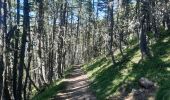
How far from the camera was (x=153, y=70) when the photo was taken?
2097cm

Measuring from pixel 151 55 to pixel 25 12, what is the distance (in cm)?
931

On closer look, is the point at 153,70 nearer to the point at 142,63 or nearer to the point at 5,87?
the point at 142,63

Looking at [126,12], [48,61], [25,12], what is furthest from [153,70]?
[48,61]

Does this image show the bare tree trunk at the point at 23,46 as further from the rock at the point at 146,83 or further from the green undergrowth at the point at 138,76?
the rock at the point at 146,83

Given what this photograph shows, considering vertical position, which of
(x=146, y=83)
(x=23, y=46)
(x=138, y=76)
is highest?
(x=23, y=46)

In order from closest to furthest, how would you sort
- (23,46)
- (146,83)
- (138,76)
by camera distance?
(146,83), (138,76), (23,46)

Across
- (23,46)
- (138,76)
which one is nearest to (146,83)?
(138,76)

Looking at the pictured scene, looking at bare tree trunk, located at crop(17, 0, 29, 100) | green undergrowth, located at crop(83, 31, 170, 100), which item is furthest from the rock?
bare tree trunk, located at crop(17, 0, 29, 100)

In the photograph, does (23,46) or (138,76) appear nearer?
(138,76)

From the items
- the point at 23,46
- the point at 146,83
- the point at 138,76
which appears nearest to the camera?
the point at 146,83

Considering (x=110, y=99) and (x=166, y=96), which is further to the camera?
(x=110, y=99)

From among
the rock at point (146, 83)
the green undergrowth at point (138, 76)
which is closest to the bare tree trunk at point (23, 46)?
the green undergrowth at point (138, 76)

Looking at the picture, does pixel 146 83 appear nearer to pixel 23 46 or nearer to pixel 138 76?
pixel 138 76

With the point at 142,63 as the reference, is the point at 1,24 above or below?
above
